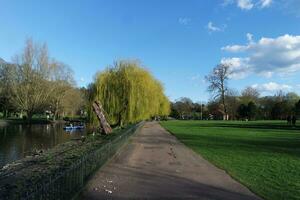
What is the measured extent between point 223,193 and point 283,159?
28.8 ft

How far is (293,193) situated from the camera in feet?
33.6

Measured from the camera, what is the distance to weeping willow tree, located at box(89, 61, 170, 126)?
41188mm

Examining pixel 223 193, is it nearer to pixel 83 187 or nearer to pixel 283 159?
pixel 83 187

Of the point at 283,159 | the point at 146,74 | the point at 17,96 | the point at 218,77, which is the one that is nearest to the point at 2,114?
the point at 17,96

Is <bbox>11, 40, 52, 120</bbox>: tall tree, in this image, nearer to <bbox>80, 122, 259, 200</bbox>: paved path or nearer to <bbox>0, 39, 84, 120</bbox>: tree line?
<bbox>0, 39, 84, 120</bbox>: tree line

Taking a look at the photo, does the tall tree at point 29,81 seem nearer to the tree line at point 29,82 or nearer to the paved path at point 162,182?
the tree line at point 29,82

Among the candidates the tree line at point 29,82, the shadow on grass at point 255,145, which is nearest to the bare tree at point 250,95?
the tree line at point 29,82

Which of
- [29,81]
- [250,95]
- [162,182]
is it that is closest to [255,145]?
[162,182]

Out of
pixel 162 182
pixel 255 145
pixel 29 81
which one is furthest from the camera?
pixel 29 81

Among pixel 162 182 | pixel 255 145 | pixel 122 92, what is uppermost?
pixel 122 92

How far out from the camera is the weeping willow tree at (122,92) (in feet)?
135

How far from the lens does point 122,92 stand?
41750 millimetres

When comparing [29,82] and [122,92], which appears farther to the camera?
[29,82]

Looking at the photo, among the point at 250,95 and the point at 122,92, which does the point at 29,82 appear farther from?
the point at 250,95
